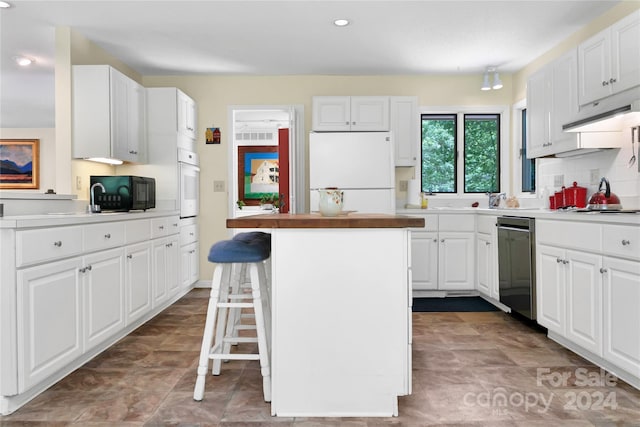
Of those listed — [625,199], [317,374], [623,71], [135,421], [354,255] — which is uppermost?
[623,71]

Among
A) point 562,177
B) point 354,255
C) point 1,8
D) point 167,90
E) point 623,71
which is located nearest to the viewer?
point 354,255

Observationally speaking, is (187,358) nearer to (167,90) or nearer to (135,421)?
(135,421)

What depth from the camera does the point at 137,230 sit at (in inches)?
132

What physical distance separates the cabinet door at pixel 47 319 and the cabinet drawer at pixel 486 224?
10.8 ft


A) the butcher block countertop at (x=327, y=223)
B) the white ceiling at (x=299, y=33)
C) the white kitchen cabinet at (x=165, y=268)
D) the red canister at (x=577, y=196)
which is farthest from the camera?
the white kitchen cabinet at (x=165, y=268)

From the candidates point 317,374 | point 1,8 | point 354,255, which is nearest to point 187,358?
point 317,374

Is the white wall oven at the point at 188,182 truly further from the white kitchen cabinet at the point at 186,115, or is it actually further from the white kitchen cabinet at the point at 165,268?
the white kitchen cabinet at the point at 165,268

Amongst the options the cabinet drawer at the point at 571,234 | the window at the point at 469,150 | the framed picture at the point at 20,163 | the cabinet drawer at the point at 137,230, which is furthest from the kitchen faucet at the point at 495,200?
the framed picture at the point at 20,163

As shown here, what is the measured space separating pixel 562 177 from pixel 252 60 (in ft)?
10.2

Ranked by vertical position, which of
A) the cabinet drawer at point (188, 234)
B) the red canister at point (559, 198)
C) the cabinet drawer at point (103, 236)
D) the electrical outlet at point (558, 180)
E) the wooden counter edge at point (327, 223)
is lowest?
the cabinet drawer at point (188, 234)

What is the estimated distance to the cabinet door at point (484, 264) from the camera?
415 cm

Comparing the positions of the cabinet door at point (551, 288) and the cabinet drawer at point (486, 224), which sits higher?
the cabinet drawer at point (486, 224)

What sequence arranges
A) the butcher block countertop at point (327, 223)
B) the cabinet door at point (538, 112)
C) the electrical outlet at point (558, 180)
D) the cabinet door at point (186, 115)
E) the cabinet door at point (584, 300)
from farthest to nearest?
the cabinet door at point (186, 115)
the electrical outlet at point (558, 180)
the cabinet door at point (538, 112)
the cabinet door at point (584, 300)
the butcher block countertop at point (327, 223)

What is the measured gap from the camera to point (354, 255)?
1989 millimetres
